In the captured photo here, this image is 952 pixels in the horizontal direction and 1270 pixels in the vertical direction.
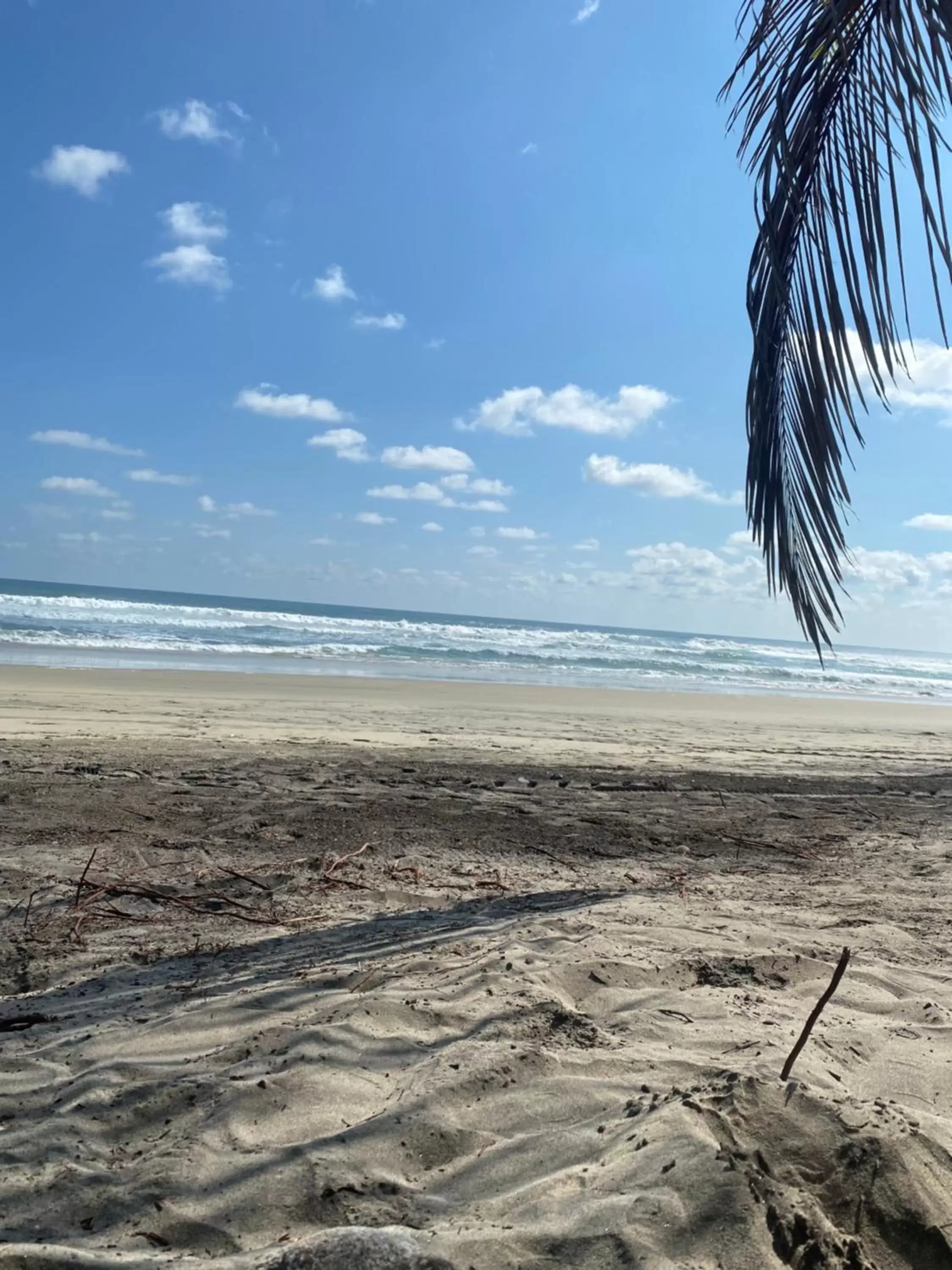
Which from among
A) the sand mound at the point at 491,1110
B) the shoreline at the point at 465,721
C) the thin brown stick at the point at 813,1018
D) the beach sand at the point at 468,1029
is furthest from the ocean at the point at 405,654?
the thin brown stick at the point at 813,1018

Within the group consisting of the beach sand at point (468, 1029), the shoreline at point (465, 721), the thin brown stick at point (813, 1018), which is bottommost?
the shoreline at point (465, 721)

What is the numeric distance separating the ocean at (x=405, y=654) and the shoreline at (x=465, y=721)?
3088 mm

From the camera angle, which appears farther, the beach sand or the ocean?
the ocean

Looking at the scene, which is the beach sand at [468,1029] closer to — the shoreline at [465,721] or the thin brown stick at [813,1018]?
the thin brown stick at [813,1018]

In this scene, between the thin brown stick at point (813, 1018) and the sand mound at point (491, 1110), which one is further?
the thin brown stick at point (813, 1018)

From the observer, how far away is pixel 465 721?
39.0 ft

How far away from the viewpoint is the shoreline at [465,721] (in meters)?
9.09

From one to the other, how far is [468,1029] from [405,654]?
25.1 meters

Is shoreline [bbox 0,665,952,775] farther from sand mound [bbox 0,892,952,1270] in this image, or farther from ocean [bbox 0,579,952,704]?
sand mound [bbox 0,892,952,1270]

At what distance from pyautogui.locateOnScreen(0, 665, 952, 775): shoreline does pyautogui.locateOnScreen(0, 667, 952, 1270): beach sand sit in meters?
2.96

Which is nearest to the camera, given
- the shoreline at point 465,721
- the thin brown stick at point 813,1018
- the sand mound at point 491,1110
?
the sand mound at point 491,1110

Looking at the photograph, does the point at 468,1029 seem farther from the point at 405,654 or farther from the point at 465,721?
the point at 405,654

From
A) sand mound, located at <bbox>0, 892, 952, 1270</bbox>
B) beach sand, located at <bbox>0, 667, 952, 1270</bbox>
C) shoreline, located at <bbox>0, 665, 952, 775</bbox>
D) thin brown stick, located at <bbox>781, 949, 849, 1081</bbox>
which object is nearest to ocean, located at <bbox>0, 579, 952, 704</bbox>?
shoreline, located at <bbox>0, 665, 952, 775</bbox>

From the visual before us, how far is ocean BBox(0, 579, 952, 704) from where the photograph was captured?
21.2m
